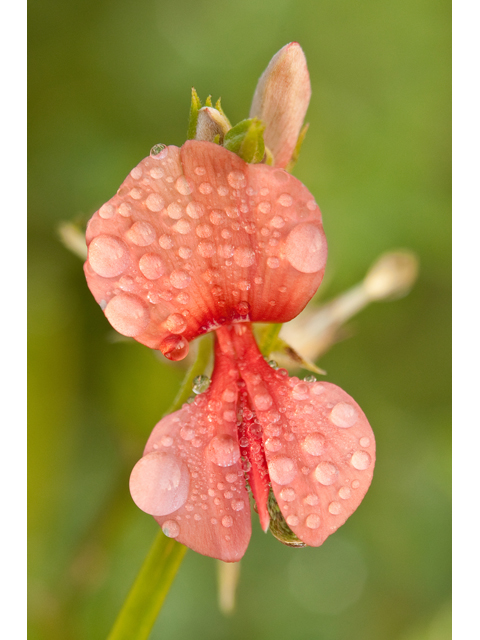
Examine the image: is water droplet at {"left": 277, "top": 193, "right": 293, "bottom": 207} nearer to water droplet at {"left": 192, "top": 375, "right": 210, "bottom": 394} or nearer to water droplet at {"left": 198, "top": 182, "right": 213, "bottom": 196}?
water droplet at {"left": 198, "top": 182, "right": 213, "bottom": 196}

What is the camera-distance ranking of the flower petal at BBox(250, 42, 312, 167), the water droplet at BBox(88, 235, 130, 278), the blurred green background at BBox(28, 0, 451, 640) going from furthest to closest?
the blurred green background at BBox(28, 0, 451, 640), the flower petal at BBox(250, 42, 312, 167), the water droplet at BBox(88, 235, 130, 278)

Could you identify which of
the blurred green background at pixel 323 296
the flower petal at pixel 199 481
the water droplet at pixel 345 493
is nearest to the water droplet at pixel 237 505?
the flower petal at pixel 199 481

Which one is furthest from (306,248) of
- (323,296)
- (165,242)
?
(323,296)

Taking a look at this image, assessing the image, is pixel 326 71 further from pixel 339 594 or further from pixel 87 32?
pixel 339 594

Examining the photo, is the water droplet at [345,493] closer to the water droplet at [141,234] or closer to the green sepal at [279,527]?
the green sepal at [279,527]

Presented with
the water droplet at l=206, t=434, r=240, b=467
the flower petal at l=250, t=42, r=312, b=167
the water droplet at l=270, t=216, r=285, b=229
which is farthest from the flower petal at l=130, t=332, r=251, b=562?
the flower petal at l=250, t=42, r=312, b=167
